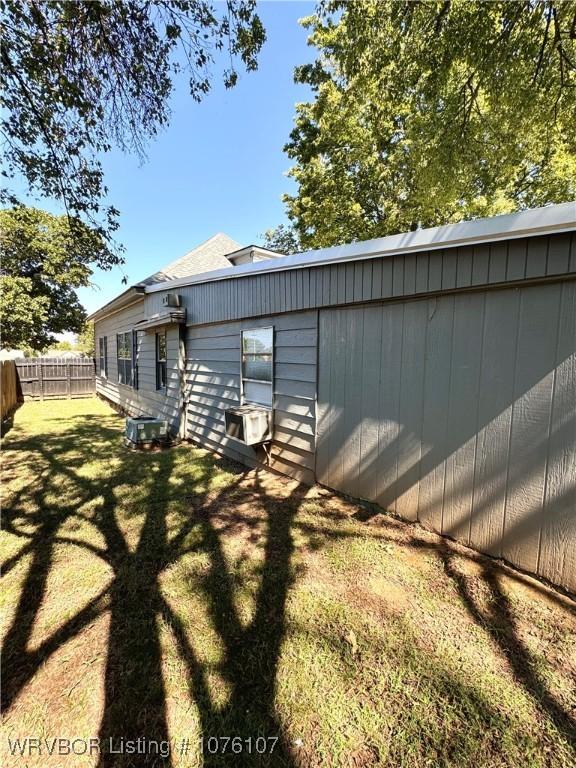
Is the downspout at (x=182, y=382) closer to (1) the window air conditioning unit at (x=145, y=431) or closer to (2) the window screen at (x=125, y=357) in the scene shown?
(1) the window air conditioning unit at (x=145, y=431)

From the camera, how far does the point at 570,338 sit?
2316mm

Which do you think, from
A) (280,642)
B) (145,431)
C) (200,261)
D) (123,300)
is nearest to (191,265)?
(200,261)

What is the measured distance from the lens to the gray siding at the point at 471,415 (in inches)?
94.3

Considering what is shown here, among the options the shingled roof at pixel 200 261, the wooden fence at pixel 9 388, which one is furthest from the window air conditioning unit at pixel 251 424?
the wooden fence at pixel 9 388

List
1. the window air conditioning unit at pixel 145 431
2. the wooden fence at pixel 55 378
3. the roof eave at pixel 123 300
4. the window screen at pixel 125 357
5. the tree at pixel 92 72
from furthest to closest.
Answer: the wooden fence at pixel 55 378
the window screen at pixel 125 357
the roof eave at pixel 123 300
the window air conditioning unit at pixel 145 431
the tree at pixel 92 72

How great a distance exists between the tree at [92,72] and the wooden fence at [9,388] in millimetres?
7214

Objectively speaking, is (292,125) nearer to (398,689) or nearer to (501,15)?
(501,15)

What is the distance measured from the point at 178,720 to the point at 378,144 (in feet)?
46.0

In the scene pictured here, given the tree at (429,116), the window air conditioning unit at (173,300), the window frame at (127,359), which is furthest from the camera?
the window frame at (127,359)

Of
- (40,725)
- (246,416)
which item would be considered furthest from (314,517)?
(40,725)

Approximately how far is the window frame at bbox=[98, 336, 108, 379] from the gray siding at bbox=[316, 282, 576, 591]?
36.5 feet

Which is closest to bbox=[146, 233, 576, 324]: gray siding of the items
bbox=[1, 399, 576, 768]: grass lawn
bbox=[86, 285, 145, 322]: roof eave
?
bbox=[1, 399, 576, 768]: grass lawn

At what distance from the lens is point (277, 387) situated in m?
4.77

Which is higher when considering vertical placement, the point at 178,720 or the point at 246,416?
the point at 246,416
